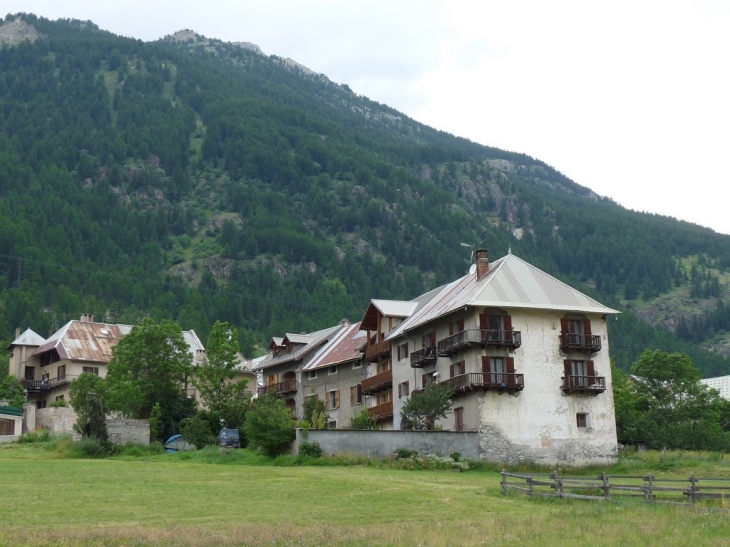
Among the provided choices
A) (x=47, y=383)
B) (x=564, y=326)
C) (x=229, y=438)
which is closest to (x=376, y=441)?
(x=229, y=438)

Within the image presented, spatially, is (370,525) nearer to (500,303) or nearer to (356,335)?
(500,303)

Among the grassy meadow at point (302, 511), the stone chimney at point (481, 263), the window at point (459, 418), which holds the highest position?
the stone chimney at point (481, 263)

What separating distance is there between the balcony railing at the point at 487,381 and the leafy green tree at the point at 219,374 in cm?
2018

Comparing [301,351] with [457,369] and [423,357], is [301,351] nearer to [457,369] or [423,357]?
[423,357]

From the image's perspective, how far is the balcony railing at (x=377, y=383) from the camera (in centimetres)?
8331

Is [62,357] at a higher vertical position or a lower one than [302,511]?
higher

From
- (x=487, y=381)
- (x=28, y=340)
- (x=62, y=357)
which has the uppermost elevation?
(x=28, y=340)

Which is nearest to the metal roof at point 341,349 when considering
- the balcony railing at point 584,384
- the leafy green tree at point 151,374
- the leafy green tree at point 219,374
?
the leafy green tree at point 219,374

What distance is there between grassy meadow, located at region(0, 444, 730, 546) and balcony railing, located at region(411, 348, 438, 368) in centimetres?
1551

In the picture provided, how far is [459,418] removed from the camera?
71.4m

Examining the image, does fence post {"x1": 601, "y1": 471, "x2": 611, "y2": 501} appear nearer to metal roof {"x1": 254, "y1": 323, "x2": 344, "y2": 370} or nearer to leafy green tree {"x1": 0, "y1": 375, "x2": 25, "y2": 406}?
metal roof {"x1": 254, "y1": 323, "x2": 344, "y2": 370}

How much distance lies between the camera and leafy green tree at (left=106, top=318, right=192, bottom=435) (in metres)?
84.2

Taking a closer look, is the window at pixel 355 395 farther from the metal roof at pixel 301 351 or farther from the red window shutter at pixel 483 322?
the red window shutter at pixel 483 322

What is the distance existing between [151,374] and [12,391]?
3184cm
